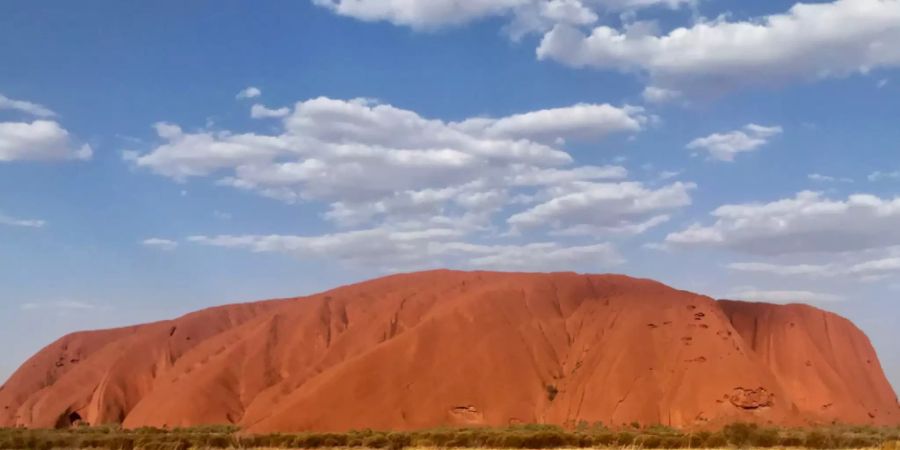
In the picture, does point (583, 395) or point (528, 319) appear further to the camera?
point (528, 319)

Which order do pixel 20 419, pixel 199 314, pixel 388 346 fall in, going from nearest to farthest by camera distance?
pixel 388 346 → pixel 20 419 → pixel 199 314

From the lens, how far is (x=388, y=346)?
6975 cm

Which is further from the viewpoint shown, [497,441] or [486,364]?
[486,364]

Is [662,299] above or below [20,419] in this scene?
above

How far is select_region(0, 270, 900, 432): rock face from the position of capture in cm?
6397

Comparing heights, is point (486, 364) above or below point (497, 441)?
above

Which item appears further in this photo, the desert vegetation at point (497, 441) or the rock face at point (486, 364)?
the rock face at point (486, 364)

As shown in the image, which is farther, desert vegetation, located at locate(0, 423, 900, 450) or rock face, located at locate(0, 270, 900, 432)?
rock face, located at locate(0, 270, 900, 432)

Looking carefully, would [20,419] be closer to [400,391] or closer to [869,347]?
[400,391]

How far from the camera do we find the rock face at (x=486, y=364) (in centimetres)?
6397

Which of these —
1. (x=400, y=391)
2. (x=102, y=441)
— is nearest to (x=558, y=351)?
(x=400, y=391)

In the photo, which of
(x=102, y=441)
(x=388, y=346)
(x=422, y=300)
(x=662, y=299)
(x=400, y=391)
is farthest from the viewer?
(x=422, y=300)

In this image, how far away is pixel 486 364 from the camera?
67.9 meters

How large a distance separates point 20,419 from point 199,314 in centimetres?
1916
